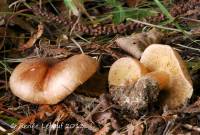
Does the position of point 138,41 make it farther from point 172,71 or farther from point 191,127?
point 191,127

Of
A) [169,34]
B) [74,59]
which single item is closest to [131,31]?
[169,34]

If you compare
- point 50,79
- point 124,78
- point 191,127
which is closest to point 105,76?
point 124,78

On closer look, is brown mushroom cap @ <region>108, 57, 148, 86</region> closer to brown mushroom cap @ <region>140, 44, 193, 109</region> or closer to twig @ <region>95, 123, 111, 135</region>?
brown mushroom cap @ <region>140, 44, 193, 109</region>

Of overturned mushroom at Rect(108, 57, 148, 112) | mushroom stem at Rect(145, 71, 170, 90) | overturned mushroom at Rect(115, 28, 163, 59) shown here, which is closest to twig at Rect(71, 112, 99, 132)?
overturned mushroom at Rect(108, 57, 148, 112)

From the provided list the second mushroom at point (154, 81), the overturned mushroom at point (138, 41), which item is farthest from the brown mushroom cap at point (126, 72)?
the overturned mushroom at point (138, 41)

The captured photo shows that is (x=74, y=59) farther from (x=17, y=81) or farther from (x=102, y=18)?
(x=102, y=18)
